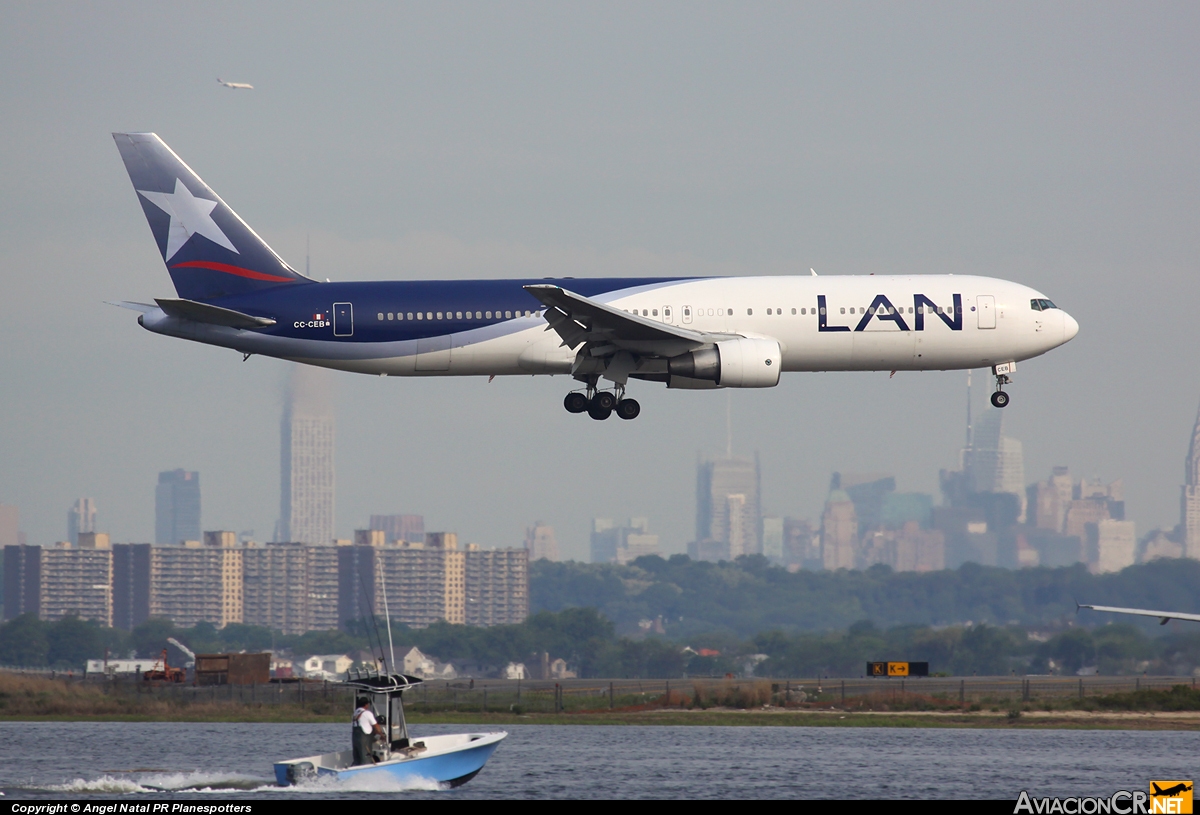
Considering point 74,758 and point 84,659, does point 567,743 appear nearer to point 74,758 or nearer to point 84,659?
point 74,758

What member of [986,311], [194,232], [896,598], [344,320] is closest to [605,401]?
[344,320]

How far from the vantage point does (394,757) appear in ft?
128

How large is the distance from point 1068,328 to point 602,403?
56.7 ft

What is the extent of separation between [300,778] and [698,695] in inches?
1368

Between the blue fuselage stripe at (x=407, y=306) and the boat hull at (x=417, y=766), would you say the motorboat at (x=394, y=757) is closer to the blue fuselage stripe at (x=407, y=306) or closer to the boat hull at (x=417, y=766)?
the boat hull at (x=417, y=766)

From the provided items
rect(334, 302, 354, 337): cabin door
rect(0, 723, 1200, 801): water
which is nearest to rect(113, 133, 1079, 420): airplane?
rect(334, 302, 354, 337): cabin door

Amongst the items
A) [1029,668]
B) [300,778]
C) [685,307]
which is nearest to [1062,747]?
[685,307]

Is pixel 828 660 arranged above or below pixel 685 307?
below

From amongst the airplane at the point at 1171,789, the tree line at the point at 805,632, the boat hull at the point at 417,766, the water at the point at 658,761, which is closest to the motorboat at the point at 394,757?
the boat hull at the point at 417,766

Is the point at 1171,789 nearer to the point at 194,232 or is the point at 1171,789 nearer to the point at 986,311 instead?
the point at 986,311

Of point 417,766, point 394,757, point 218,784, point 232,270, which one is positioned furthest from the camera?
point 232,270

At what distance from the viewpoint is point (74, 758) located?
51344mm

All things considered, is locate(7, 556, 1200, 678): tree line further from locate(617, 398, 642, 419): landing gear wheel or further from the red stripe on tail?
the red stripe on tail

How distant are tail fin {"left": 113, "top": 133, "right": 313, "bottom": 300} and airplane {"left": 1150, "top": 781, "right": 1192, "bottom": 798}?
32397 millimetres
